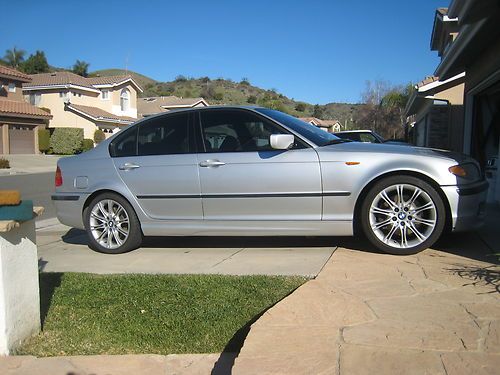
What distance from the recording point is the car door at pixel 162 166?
18.8 feet

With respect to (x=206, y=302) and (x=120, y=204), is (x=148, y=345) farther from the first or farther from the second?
(x=120, y=204)

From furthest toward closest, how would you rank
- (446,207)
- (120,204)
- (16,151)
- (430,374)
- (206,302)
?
(16,151) → (120,204) → (446,207) → (206,302) → (430,374)

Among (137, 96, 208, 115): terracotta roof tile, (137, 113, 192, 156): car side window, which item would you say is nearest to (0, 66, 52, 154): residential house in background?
(137, 96, 208, 115): terracotta roof tile

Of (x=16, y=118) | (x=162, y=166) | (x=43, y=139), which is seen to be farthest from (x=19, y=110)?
(x=162, y=166)

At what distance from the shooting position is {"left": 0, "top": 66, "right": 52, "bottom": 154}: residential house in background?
1415 inches

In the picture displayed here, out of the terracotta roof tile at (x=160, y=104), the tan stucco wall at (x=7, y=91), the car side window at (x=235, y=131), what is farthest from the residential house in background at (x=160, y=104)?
the car side window at (x=235, y=131)

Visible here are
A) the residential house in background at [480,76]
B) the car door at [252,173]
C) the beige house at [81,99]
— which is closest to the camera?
the car door at [252,173]

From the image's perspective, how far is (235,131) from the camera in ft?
18.8

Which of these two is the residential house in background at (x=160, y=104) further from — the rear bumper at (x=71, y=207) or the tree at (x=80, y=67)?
the rear bumper at (x=71, y=207)

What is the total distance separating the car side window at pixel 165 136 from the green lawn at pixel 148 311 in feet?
5.53

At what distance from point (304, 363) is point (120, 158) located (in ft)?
13.1

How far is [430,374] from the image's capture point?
2.66 meters

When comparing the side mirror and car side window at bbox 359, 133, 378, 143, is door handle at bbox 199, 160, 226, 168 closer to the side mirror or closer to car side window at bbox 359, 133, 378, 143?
the side mirror

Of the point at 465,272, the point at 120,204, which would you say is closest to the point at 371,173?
the point at 465,272
